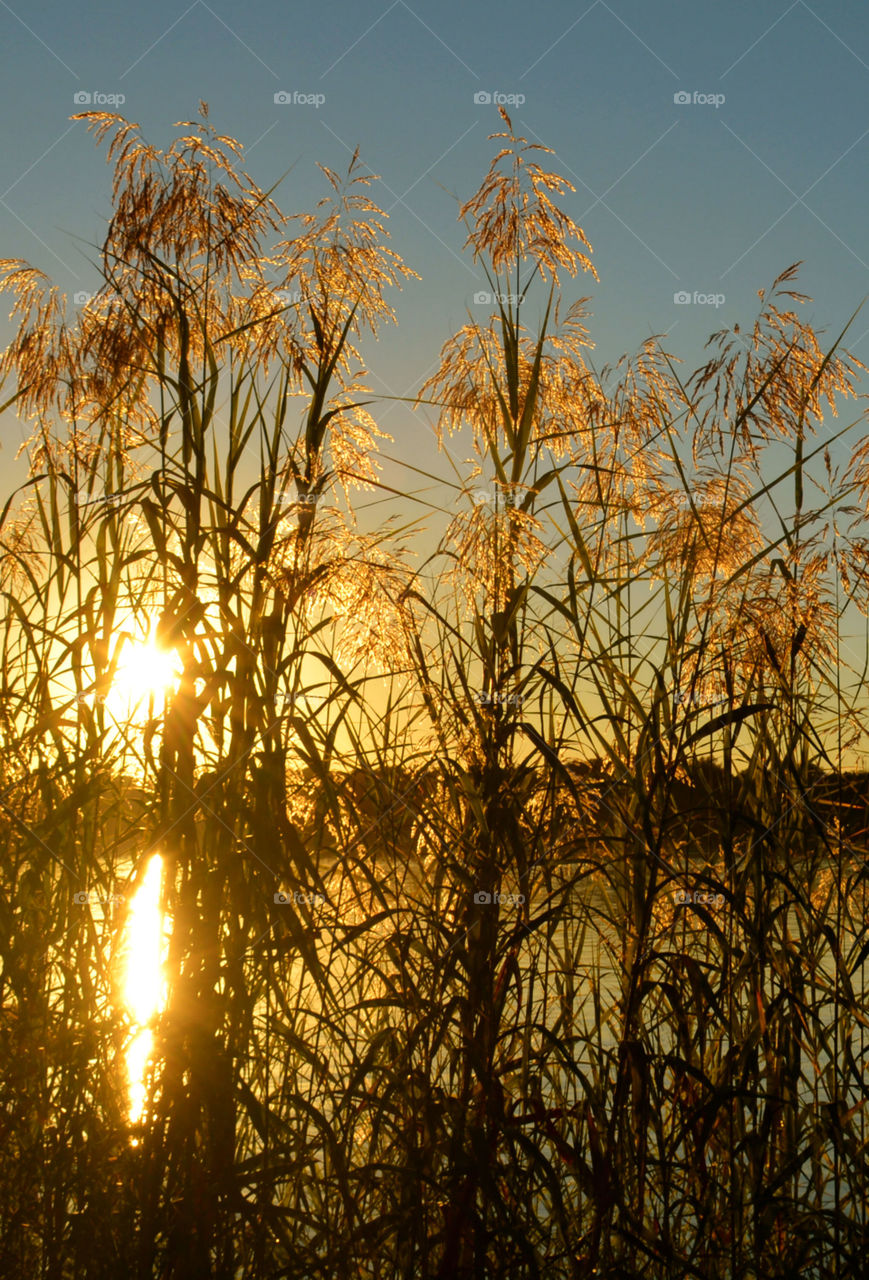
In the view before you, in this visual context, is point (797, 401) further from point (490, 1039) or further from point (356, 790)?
point (490, 1039)

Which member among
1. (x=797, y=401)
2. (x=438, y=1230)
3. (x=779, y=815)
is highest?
(x=797, y=401)

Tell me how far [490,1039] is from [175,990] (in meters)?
0.52

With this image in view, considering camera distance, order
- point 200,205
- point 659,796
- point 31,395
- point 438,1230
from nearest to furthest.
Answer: point 438,1230 < point 659,796 < point 200,205 < point 31,395

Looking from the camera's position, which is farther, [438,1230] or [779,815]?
[779,815]

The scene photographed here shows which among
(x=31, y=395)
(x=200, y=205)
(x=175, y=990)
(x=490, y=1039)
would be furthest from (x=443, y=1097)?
(x=31, y=395)

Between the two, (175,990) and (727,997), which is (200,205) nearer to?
(175,990)

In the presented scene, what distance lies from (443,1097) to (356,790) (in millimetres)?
617

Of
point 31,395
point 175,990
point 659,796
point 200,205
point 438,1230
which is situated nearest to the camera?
point 175,990

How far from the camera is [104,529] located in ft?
6.98

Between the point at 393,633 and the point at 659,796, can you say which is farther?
the point at 659,796

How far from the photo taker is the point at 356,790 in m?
2.15

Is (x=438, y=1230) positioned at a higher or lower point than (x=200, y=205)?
lower

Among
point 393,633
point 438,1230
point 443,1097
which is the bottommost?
point 438,1230


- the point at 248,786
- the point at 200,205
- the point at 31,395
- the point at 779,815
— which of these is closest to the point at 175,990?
the point at 248,786
